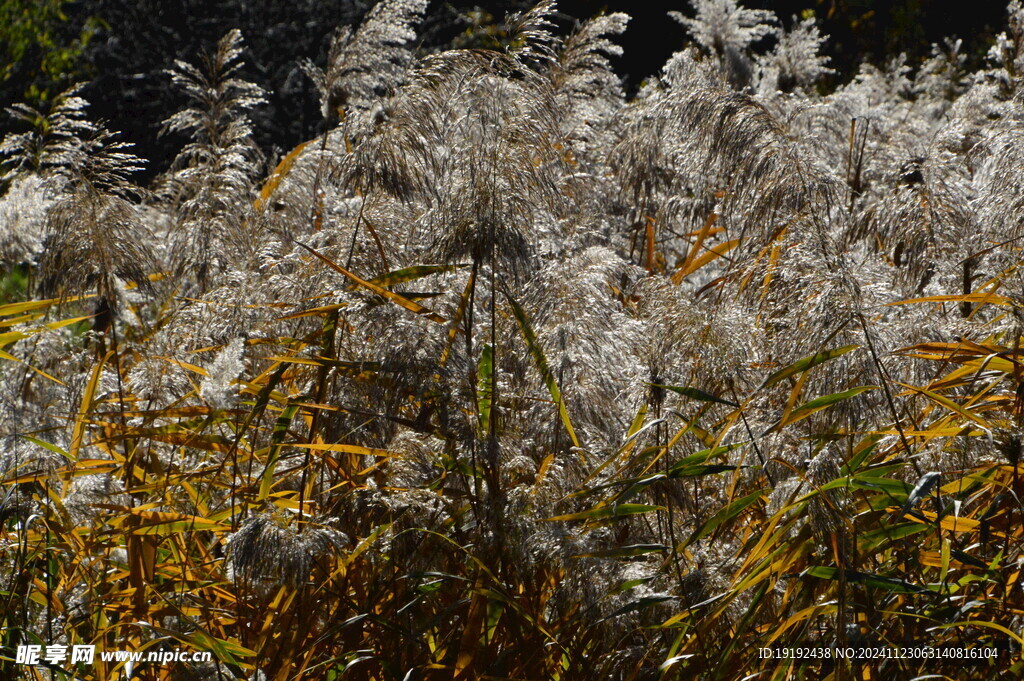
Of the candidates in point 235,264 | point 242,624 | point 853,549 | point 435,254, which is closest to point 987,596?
point 853,549

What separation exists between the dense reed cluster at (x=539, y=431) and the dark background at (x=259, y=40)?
Answer: 8.00m

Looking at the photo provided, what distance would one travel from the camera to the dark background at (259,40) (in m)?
10.4

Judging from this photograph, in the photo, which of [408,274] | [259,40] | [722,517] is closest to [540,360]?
[408,274]

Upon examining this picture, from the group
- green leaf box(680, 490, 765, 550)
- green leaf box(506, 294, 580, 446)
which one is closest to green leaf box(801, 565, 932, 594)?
green leaf box(680, 490, 765, 550)

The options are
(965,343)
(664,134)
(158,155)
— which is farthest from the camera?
(158,155)

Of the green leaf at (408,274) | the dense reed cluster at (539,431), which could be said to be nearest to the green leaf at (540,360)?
the dense reed cluster at (539,431)

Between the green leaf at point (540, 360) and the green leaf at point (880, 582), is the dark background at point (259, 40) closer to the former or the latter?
the green leaf at point (540, 360)

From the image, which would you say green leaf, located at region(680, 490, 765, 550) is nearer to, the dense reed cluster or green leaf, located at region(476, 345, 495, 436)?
the dense reed cluster

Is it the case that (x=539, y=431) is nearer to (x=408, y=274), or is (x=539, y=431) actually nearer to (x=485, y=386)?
(x=485, y=386)

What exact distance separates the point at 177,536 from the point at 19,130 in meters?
9.53

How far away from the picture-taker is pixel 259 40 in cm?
1120

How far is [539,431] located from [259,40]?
406 inches

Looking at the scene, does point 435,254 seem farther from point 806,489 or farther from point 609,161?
point 609,161

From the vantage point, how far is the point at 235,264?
2.71 metres
